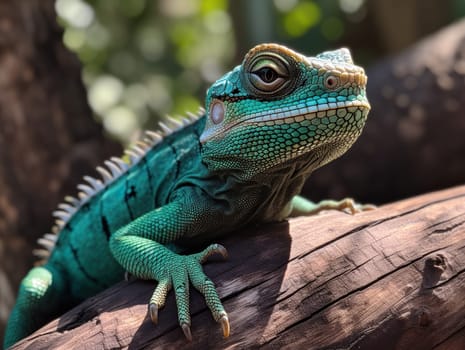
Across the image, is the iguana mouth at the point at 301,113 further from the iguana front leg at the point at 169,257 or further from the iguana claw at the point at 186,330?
the iguana claw at the point at 186,330

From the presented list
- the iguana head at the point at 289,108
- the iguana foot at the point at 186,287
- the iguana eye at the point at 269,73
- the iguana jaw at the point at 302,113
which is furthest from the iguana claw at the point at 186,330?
the iguana eye at the point at 269,73

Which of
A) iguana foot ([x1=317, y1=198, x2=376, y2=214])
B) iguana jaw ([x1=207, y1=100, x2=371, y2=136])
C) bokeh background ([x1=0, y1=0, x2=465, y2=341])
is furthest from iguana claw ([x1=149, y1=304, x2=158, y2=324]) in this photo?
bokeh background ([x1=0, y1=0, x2=465, y2=341])

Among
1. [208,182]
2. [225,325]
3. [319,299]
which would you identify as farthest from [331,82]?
[225,325]

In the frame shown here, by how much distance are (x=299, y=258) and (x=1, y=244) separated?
3.70 meters

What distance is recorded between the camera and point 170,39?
12070 mm

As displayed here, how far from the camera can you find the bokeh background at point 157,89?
589 centimetres

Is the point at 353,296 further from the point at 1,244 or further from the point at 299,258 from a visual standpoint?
the point at 1,244

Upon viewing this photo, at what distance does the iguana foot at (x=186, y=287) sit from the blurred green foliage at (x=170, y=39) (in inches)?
260

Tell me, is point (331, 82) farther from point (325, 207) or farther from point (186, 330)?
point (186, 330)

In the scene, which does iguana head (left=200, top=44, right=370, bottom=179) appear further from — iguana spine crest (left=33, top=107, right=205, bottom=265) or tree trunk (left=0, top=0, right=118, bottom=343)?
tree trunk (left=0, top=0, right=118, bottom=343)

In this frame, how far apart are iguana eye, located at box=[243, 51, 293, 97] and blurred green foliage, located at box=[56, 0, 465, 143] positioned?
6221 mm

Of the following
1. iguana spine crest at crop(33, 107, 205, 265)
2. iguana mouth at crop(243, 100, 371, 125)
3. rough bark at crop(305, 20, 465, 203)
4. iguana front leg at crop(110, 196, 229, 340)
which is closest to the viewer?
iguana front leg at crop(110, 196, 229, 340)

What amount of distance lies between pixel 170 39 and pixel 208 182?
29.3 ft

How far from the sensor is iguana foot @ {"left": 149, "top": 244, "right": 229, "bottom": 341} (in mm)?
2957
